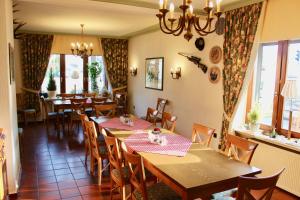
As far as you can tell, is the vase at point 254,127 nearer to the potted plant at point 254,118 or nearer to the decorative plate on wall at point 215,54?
the potted plant at point 254,118

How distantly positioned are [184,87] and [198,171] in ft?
10.6

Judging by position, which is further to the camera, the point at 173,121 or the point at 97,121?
the point at 97,121

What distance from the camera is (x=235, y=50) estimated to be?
3857 mm

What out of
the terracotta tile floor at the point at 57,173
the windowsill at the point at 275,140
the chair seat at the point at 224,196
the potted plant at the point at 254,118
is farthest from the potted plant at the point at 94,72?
the chair seat at the point at 224,196

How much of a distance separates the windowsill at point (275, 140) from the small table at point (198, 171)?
1211 millimetres

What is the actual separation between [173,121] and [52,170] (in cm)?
206

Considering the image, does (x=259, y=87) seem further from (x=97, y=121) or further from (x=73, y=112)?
(x=73, y=112)

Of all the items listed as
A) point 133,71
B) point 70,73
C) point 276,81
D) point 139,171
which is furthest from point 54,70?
point 139,171

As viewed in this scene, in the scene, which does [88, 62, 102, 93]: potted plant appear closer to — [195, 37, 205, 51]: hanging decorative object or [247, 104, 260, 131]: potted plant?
[195, 37, 205, 51]: hanging decorative object

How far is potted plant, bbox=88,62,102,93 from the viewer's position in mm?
8121

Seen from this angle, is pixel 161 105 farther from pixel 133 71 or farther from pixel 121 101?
pixel 133 71

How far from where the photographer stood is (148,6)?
3.95 meters

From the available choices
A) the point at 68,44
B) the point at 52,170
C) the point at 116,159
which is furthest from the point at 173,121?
the point at 68,44

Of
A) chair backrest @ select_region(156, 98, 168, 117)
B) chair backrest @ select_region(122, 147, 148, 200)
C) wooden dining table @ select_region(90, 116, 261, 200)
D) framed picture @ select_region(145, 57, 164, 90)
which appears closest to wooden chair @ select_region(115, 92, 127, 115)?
framed picture @ select_region(145, 57, 164, 90)
